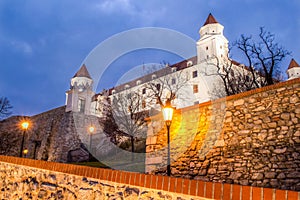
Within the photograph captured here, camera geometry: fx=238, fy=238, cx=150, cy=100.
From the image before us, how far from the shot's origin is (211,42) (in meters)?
36.6

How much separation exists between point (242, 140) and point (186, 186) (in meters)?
4.73

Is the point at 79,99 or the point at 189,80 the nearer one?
the point at 79,99

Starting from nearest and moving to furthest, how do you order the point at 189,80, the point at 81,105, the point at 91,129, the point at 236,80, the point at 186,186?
the point at 186,186 < the point at 236,80 < the point at 91,129 < the point at 81,105 < the point at 189,80

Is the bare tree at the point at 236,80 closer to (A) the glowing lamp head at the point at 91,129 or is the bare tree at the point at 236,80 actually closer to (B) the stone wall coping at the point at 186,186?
(A) the glowing lamp head at the point at 91,129

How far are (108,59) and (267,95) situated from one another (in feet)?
40.2

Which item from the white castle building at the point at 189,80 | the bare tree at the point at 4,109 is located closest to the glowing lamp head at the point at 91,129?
the white castle building at the point at 189,80

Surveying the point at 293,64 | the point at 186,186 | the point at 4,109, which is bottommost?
the point at 186,186

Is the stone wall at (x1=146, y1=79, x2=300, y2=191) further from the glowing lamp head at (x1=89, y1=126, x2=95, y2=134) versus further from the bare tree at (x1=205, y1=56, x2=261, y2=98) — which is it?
the glowing lamp head at (x1=89, y1=126, x2=95, y2=134)

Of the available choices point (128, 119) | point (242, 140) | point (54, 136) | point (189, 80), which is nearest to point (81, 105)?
point (54, 136)

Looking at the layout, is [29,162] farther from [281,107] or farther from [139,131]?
[139,131]

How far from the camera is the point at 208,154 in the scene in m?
7.25

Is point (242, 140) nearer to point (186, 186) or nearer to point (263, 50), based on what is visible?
point (186, 186)

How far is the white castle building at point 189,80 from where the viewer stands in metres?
27.6

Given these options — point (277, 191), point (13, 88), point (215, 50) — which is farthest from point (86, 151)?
point (13, 88)
